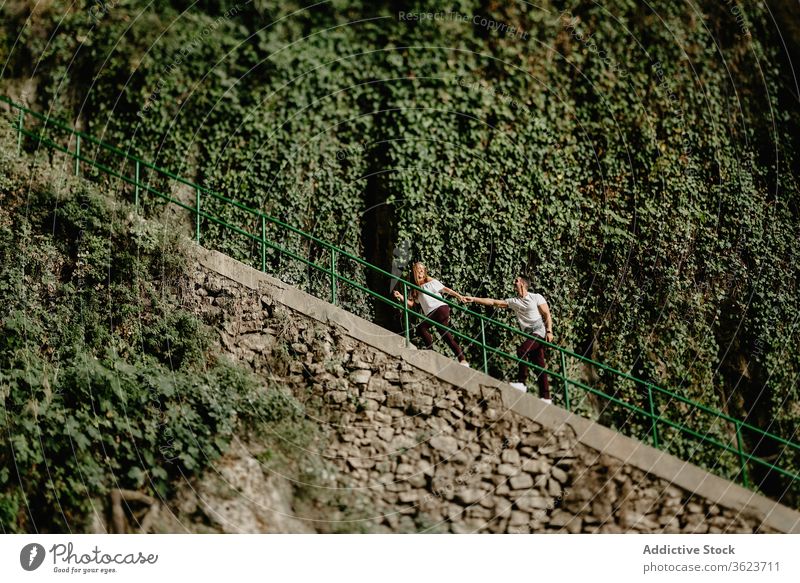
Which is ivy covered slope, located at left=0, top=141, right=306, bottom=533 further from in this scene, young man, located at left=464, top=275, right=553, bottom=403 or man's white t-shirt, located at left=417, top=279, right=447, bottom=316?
young man, located at left=464, top=275, right=553, bottom=403

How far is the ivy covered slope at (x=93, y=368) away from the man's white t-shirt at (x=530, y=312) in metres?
2.89

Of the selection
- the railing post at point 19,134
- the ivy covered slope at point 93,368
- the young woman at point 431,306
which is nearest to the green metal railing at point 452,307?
the railing post at point 19,134

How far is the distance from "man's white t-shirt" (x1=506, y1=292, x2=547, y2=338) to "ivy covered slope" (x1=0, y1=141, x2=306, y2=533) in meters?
2.89

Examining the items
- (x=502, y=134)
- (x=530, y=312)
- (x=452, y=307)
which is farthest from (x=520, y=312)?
(x=502, y=134)

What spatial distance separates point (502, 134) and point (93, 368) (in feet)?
19.0

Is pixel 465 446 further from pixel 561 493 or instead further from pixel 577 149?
pixel 577 149

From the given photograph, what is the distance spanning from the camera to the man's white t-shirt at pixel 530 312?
873 centimetres

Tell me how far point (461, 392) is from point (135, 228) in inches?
154

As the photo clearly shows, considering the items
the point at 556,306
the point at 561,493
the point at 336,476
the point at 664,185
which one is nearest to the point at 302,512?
the point at 336,476

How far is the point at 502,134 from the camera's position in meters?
10.1

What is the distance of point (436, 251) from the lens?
988 cm

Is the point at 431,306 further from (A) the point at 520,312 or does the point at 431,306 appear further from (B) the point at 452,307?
(B) the point at 452,307

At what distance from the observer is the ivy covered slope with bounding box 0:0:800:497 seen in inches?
382

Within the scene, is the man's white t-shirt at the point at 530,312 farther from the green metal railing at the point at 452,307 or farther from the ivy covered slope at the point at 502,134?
the ivy covered slope at the point at 502,134
